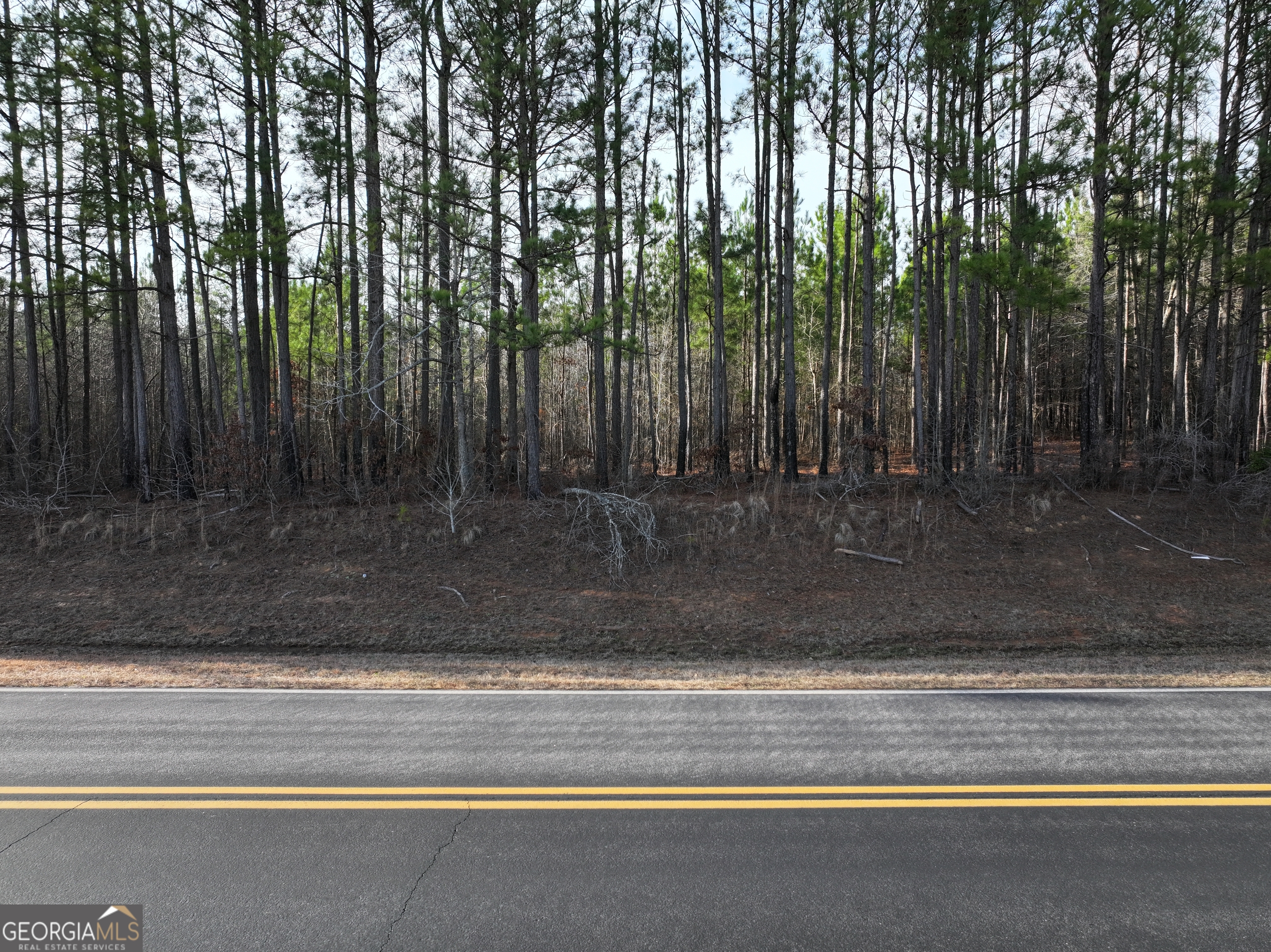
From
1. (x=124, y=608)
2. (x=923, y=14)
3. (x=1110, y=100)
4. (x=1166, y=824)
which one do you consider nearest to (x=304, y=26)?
(x=124, y=608)

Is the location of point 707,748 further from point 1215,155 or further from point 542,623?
point 1215,155

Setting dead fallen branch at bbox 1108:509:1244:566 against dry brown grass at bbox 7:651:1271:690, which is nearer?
dry brown grass at bbox 7:651:1271:690

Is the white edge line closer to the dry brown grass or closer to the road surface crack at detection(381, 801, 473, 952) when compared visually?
the dry brown grass

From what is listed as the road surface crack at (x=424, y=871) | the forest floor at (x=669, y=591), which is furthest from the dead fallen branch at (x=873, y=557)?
the road surface crack at (x=424, y=871)

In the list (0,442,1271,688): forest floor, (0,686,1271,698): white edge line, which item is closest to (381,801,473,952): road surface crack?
(0,686,1271,698): white edge line

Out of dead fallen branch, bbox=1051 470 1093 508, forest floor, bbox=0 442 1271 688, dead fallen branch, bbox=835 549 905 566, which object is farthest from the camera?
dead fallen branch, bbox=1051 470 1093 508

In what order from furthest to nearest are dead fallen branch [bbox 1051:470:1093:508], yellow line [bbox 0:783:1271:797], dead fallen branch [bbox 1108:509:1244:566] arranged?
dead fallen branch [bbox 1051:470:1093:508]
dead fallen branch [bbox 1108:509:1244:566]
yellow line [bbox 0:783:1271:797]

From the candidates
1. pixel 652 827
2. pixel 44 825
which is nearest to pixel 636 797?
pixel 652 827

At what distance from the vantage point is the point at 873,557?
43.8ft

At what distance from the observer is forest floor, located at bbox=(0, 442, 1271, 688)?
879 centimetres

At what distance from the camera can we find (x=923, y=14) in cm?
1543

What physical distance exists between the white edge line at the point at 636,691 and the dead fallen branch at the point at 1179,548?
22.0 ft
